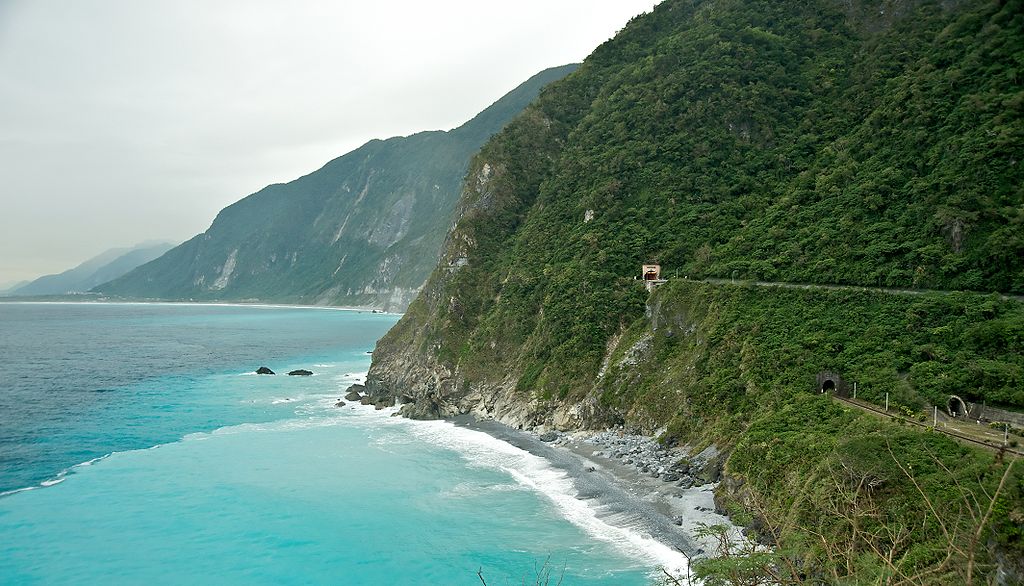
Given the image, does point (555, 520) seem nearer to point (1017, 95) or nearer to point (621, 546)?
point (621, 546)

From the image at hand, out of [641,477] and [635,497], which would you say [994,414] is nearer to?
[635,497]

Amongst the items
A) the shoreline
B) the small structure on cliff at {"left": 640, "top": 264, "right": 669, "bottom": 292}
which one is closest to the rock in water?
the shoreline

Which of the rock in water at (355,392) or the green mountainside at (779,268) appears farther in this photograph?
the rock in water at (355,392)

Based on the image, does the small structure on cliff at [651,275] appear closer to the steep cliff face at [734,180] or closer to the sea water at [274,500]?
the steep cliff face at [734,180]

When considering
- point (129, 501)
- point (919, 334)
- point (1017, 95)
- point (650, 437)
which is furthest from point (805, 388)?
point (129, 501)

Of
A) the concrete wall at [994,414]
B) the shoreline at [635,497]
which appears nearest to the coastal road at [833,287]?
the concrete wall at [994,414]

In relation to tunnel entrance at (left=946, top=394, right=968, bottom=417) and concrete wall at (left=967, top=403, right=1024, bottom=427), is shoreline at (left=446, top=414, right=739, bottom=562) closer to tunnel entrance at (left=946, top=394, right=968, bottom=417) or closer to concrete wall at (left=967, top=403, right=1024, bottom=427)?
tunnel entrance at (left=946, top=394, right=968, bottom=417)
